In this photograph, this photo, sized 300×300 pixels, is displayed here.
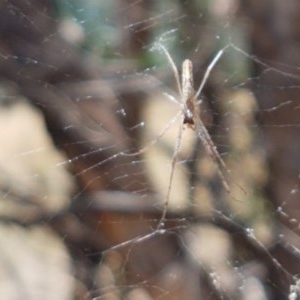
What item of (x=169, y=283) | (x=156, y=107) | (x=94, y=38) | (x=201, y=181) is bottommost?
(x=169, y=283)

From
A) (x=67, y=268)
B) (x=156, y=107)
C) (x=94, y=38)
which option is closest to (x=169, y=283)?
(x=67, y=268)

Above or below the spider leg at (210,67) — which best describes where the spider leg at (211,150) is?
below

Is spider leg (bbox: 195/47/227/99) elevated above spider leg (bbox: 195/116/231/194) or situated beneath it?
elevated above

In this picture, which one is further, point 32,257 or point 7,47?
point 32,257

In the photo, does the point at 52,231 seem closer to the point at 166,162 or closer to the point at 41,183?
the point at 41,183

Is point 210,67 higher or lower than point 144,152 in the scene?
higher
